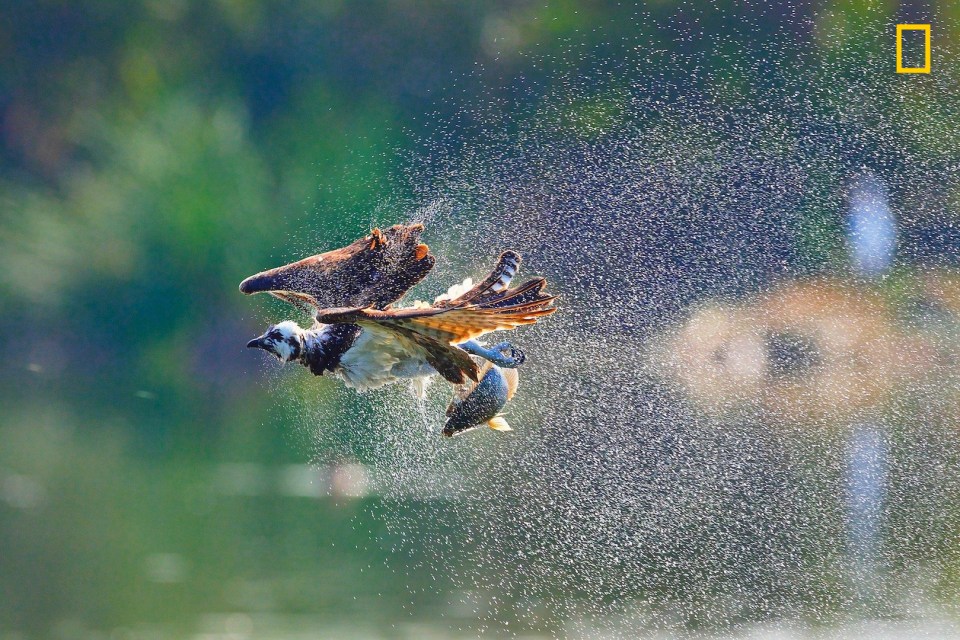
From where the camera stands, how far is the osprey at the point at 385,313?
7.81 metres

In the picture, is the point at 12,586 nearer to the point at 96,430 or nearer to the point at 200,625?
the point at 200,625

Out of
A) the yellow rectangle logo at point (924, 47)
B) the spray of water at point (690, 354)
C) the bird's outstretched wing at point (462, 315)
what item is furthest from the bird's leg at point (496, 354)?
the yellow rectangle logo at point (924, 47)

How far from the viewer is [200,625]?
12406 mm

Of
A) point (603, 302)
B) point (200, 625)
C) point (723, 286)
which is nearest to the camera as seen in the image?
point (200, 625)

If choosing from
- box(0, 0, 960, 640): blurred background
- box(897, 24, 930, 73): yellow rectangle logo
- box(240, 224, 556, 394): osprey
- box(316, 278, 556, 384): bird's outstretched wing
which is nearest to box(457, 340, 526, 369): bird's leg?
box(240, 224, 556, 394): osprey

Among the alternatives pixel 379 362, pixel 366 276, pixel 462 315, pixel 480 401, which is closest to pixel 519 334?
pixel 480 401

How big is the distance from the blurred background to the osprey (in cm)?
87

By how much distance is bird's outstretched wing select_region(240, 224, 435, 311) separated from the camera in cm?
825

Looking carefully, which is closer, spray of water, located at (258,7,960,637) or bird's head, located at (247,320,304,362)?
bird's head, located at (247,320,304,362)

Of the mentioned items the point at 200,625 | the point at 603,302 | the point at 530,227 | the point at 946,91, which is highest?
the point at 946,91

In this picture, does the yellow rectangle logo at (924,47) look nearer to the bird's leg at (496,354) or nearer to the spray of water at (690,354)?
the spray of water at (690,354)

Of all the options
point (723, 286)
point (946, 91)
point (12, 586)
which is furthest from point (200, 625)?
point (946, 91)

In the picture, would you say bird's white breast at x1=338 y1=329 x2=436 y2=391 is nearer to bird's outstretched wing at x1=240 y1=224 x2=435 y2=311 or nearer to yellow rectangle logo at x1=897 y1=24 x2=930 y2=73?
bird's outstretched wing at x1=240 y1=224 x2=435 y2=311

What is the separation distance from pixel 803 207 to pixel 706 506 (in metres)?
6.07
